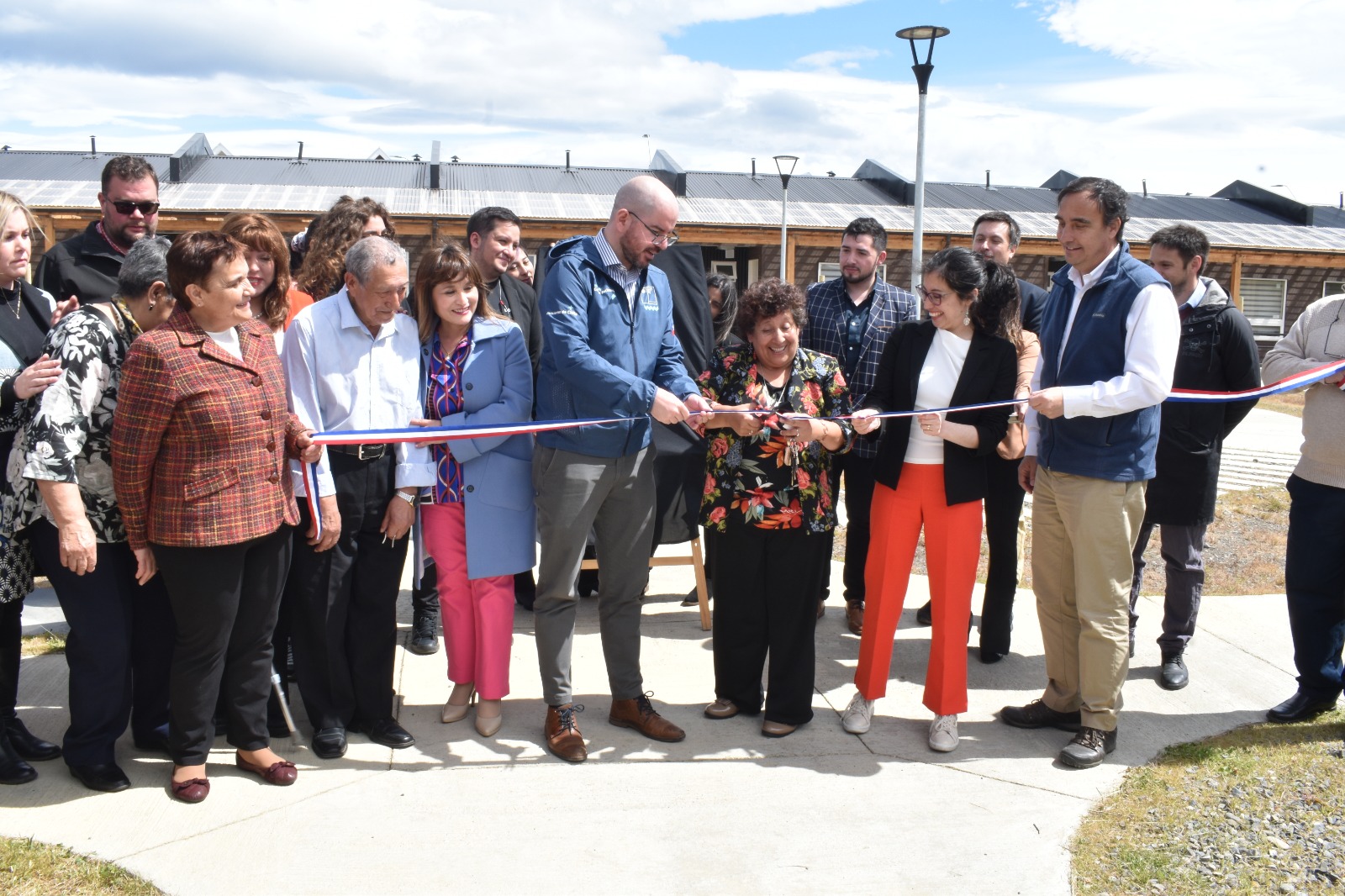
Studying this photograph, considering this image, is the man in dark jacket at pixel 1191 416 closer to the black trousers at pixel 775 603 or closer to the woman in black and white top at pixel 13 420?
the black trousers at pixel 775 603

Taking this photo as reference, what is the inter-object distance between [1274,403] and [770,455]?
62.7ft

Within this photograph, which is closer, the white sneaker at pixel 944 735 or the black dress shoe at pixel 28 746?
the black dress shoe at pixel 28 746

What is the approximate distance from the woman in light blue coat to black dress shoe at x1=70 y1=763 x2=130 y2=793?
126 cm

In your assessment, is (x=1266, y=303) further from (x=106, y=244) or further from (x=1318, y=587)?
(x=106, y=244)

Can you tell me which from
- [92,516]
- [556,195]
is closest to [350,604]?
[92,516]

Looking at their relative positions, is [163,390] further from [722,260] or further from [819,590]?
[722,260]

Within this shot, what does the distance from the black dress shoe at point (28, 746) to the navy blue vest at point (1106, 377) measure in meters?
4.02

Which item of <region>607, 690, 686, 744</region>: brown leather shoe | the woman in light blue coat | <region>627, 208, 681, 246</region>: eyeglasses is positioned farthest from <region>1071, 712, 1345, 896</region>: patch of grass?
<region>627, 208, 681, 246</region>: eyeglasses

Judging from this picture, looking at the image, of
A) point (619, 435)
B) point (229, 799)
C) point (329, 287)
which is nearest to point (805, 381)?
point (619, 435)

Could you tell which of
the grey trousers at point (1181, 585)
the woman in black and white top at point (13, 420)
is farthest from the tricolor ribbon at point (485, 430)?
the woman in black and white top at point (13, 420)

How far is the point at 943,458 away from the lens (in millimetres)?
4000

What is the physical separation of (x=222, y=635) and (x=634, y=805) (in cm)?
154

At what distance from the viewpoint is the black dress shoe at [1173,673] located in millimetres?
4750

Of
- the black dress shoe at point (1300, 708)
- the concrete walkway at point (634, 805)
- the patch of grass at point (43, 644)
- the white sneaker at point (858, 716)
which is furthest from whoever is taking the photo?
the patch of grass at point (43, 644)
